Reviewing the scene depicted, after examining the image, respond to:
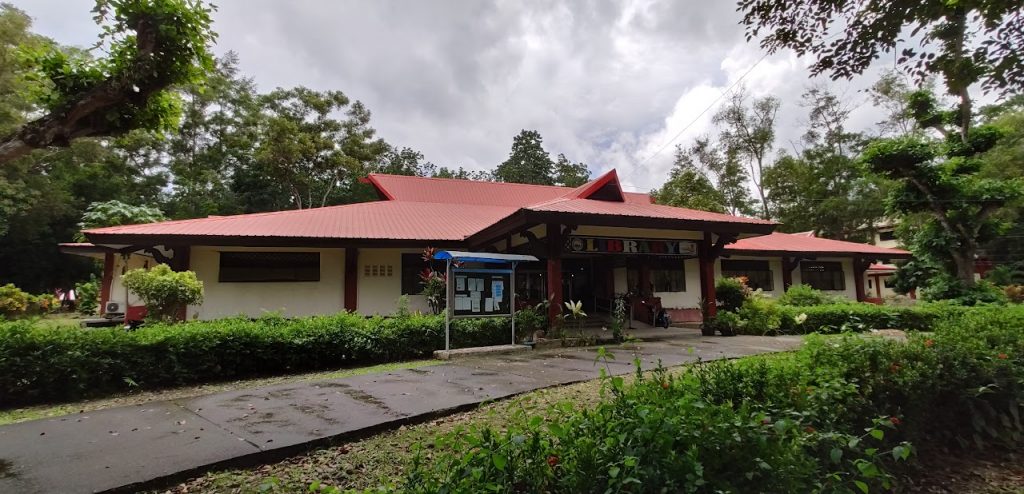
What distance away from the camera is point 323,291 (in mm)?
12672

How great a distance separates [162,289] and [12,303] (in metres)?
11.7

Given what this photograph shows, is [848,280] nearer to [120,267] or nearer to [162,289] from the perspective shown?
[162,289]

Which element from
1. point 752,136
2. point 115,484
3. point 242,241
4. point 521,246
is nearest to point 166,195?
point 242,241

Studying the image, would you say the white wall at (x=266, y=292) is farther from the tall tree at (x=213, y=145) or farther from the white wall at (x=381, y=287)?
the tall tree at (x=213, y=145)

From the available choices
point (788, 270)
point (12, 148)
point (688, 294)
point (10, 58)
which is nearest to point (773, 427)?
point (12, 148)

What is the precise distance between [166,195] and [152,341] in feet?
98.3

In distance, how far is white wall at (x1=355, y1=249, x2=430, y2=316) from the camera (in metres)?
13.0

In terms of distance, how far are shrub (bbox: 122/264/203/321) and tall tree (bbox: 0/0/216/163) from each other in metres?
5.00

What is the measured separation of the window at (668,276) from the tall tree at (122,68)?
43.0 feet

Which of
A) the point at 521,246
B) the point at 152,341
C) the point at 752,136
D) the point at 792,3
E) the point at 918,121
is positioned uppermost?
the point at 752,136

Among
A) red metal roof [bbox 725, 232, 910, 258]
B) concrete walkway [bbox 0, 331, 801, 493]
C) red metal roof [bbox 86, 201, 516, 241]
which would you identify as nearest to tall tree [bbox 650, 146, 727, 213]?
red metal roof [bbox 725, 232, 910, 258]

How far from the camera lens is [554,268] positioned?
10.1 m

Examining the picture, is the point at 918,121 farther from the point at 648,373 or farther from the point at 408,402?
the point at 408,402

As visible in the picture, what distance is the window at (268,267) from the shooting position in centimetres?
1197
